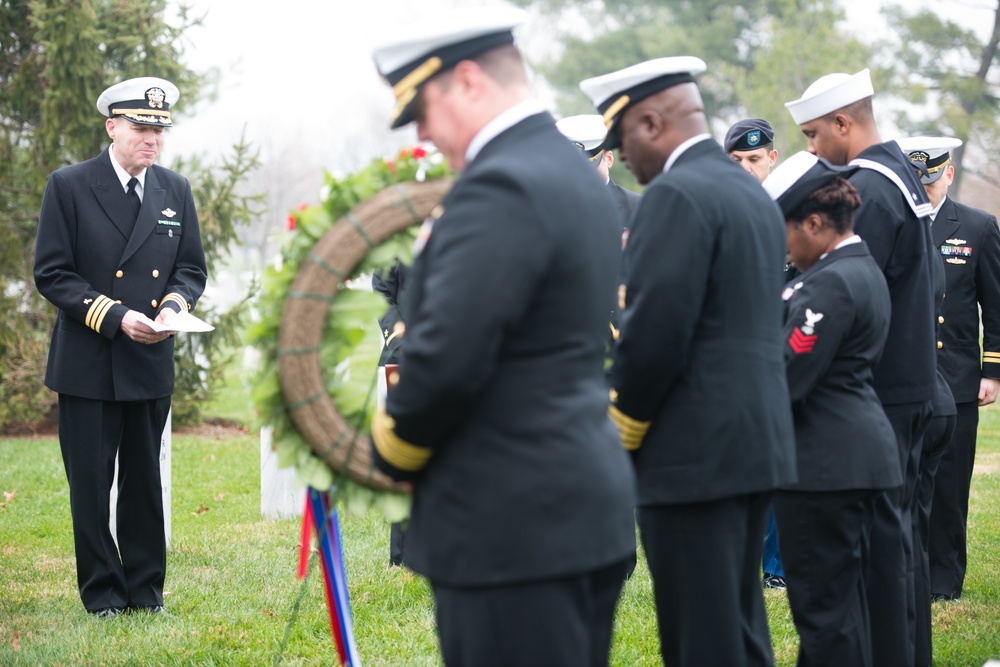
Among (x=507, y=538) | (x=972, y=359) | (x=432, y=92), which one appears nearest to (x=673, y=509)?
(x=507, y=538)

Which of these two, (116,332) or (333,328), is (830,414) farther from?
(116,332)

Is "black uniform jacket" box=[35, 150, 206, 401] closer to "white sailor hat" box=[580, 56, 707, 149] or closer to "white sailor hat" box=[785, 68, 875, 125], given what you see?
"white sailor hat" box=[580, 56, 707, 149]

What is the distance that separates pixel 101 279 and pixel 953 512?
5.04 meters

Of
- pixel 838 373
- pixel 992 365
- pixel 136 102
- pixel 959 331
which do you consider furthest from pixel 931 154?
pixel 136 102

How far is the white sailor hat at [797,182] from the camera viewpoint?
4.07 metres

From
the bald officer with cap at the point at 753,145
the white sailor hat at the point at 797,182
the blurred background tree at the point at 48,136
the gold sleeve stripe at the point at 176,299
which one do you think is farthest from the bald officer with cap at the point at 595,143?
the blurred background tree at the point at 48,136

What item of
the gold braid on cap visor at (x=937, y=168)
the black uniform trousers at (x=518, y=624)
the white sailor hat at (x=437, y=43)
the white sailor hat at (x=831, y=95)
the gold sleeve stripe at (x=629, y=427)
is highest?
the white sailor hat at (x=437, y=43)

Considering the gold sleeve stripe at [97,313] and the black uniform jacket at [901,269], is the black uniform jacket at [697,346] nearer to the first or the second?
the black uniform jacket at [901,269]

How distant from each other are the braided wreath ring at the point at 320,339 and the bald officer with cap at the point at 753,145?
4110 millimetres

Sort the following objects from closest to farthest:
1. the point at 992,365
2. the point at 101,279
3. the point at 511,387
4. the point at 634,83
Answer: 1. the point at 511,387
2. the point at 634,83
3. the point at 101,279
4. the point at 992,365

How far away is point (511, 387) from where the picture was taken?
2424 mm

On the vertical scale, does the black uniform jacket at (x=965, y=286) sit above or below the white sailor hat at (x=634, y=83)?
below

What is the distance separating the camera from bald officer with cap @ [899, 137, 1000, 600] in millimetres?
6320

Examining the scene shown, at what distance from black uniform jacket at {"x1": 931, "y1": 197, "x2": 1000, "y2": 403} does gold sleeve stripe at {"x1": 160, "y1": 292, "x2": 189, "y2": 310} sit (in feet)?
14.4
